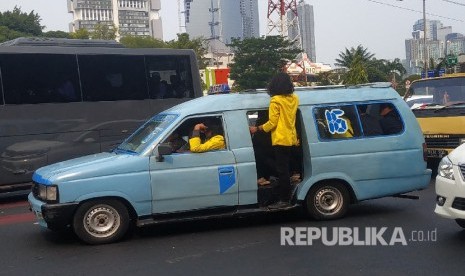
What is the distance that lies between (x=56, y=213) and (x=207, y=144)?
1.93 meters

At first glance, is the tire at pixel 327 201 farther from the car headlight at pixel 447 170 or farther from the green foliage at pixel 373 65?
the green foliage at pixel 373 65

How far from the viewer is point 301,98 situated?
7.78 m

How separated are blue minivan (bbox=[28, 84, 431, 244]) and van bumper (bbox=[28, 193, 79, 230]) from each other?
0.01 meters

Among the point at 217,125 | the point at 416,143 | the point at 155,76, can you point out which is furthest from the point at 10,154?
the point at 416,143

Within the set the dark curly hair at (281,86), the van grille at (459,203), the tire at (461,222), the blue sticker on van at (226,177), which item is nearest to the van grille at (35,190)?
the blue sticker on van at (226,177)

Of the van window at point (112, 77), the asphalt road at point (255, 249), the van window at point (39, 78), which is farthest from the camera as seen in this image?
the van window at point (112, 77)

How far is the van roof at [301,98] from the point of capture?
24.5 ft

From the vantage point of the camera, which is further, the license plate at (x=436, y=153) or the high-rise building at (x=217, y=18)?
the high-rise building at (x=217, y=18)

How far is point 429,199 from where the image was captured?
906 cm

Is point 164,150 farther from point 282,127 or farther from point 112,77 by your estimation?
point 112,77

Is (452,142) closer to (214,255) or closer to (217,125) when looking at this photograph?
(217,125)

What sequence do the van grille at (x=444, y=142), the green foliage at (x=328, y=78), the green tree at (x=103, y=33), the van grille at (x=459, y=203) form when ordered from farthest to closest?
1. the green foliage at (x=328, y=78)
2. the green tree at (x=103, y=33)
3. the van grille at (x=444, y=142)
4. the van grille at (x=459, y=203)

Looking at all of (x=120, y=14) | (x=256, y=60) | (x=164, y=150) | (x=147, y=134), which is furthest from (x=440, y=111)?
(x=120, y=14)

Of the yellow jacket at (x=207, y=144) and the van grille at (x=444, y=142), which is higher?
the yellow jacket at (x=207, y=144)
